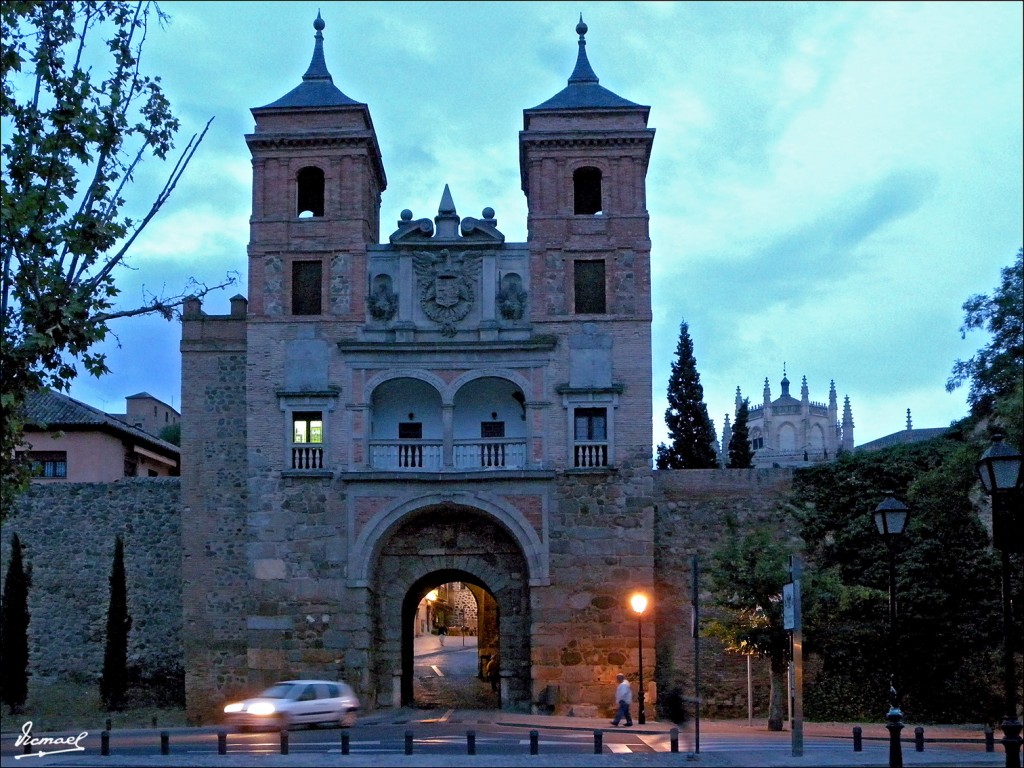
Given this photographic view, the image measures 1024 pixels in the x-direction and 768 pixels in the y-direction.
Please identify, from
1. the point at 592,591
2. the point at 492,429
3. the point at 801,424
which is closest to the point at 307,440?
the point at 492,429

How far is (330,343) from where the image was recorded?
32219 millimetres

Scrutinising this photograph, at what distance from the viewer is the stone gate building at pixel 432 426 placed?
31406 millimetres

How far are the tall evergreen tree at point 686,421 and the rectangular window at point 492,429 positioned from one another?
16.0 meters

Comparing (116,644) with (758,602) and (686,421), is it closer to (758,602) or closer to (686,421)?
(758,602)

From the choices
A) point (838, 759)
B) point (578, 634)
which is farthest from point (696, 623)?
point (578, 634)

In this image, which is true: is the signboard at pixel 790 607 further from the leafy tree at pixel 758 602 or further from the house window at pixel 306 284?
the house window at pixel 306 284

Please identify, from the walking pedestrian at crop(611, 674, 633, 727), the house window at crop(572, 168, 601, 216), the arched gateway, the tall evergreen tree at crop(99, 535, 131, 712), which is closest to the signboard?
the walking pedestrian at crop(611, 674, 633, 727)

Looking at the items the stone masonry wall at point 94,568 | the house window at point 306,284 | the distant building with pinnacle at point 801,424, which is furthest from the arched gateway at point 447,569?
the distant building with pinnacle at point 801,424

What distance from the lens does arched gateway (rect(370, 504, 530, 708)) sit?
107 feet

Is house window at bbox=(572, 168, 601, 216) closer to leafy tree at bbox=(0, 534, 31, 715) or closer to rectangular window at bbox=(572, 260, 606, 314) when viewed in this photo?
rectangular window at bbox=(572, 260, 606, 314)

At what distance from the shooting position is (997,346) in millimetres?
30000

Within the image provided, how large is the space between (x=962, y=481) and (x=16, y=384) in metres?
20.7

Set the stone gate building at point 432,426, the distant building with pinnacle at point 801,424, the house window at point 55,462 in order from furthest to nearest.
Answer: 1. the distant building with pinnacle at point 801,424
2. the house window at point 55,462
3. the stone gate building at point 432,426

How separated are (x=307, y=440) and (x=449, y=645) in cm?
3056
